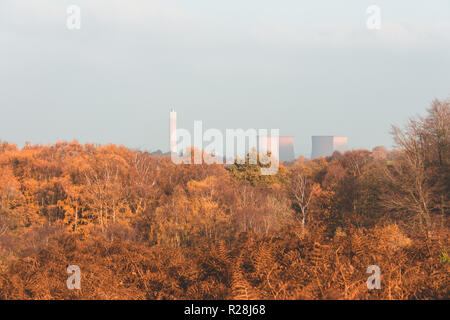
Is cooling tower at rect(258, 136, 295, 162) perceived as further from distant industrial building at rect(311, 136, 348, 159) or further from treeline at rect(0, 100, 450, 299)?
treeline at rect(0, 100, 450, 299)

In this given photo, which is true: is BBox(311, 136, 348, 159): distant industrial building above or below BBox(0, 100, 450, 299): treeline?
above

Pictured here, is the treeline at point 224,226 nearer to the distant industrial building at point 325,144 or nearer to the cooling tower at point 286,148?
the cooling tower at point 286,148

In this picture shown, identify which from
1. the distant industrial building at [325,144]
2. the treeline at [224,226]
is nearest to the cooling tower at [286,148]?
the distant industrial building at [325,144]

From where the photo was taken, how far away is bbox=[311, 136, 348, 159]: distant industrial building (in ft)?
354

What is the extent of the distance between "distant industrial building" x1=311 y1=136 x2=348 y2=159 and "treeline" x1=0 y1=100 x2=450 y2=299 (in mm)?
38631

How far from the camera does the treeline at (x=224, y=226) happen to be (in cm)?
728

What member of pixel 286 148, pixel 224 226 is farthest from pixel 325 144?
pixel 224 226

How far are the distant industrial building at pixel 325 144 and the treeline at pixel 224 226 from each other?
38.6m

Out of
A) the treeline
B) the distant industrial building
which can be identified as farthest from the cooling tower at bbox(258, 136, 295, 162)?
the treeline

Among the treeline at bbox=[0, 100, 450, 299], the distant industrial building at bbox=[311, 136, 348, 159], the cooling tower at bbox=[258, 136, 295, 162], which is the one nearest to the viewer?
the treeline at bbox=[0, 100, 450, 299]

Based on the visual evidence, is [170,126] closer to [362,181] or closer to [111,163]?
[111,163]

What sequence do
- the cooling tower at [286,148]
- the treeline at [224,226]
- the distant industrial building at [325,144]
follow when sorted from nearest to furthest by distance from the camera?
the treeline at [224,226], the distant industrial building at [325,144], the cooling tower at [286,148]

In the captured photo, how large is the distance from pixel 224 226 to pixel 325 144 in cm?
8574

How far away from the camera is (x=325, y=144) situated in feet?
398
